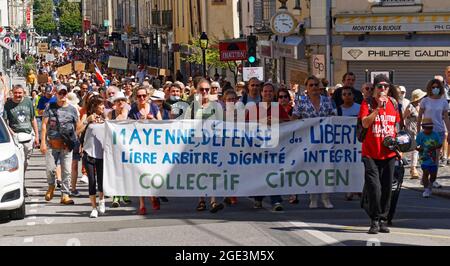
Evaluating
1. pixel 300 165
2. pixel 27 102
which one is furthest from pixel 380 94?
pixel 27 102

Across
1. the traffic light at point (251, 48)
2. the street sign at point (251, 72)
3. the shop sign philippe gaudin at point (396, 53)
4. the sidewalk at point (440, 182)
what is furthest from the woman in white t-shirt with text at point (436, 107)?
the shop sign philippe gaudin at point (396, 53)

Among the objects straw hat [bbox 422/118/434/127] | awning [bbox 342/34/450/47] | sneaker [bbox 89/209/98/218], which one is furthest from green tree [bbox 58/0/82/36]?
sneaker [bbox 89/209/98/218]

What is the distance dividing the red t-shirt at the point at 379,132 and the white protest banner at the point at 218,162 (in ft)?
8.23

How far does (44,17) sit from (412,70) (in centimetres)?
15188

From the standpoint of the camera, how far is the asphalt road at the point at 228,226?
12.3m

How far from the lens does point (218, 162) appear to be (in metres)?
15.1

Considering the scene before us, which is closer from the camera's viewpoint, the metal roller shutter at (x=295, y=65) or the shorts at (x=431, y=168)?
the shorts at (x=431, y=168)

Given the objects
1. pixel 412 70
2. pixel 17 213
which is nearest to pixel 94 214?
pixel 17 213

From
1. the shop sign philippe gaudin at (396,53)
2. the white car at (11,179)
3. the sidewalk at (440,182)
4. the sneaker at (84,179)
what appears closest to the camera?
the white car at (11,179)

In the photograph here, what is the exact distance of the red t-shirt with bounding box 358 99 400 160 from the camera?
41.5 ft

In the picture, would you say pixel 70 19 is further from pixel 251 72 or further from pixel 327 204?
pixel 327 204

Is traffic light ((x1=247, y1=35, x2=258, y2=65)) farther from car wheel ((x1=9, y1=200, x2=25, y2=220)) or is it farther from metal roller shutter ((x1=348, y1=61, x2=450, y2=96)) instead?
car wheel ((x1=9, y1=200, x2=25, y2=220))

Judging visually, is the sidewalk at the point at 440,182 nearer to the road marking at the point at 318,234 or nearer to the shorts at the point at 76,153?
the road marking at the point at 318,234

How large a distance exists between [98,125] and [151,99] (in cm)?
168
